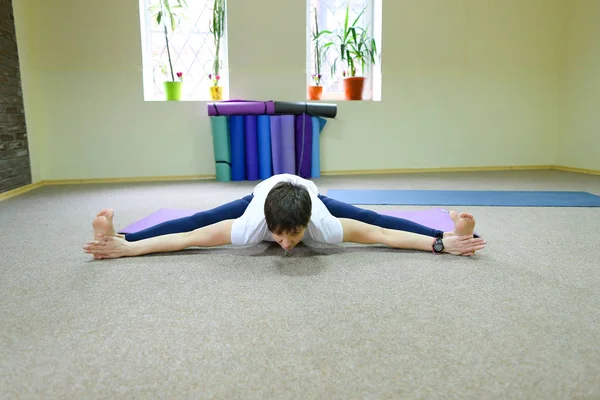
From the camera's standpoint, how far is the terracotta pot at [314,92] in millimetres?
4922

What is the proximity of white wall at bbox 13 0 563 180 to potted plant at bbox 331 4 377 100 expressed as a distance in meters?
0.15

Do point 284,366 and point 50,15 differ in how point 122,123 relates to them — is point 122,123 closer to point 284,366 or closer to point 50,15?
point 50,15

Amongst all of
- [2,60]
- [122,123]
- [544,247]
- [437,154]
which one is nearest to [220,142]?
[122,123]

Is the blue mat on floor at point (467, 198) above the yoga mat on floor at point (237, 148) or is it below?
below

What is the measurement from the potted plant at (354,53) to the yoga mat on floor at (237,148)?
4.23 feet

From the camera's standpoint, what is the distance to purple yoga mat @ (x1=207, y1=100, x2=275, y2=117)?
14.5ft

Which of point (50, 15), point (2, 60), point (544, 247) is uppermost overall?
point (50, 15)

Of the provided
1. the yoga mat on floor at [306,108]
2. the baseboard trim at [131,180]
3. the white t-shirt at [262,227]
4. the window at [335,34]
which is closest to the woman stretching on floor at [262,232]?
the white t-shirt at [262,227]

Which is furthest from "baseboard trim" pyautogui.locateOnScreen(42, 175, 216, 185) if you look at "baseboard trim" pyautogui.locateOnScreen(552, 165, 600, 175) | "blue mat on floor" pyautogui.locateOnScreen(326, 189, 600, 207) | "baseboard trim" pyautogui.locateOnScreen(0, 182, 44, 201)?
"baseboard trim" pyautogui.locateOnScreen(552, 165, 600, 175)

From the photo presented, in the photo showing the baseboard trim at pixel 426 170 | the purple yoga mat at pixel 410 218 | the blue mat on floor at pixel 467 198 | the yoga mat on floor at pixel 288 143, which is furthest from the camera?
the baseboard trim at pixel 426 170

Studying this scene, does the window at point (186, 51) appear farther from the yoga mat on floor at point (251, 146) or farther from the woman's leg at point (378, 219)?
the woman's leg at point (378, 219)

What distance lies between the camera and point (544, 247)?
213 centimetres

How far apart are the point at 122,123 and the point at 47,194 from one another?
108cm

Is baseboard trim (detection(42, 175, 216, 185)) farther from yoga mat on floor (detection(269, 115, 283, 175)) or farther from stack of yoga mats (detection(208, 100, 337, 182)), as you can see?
yoga mat on floor (detection(269, 115, 283, 175))
